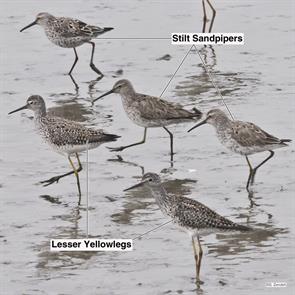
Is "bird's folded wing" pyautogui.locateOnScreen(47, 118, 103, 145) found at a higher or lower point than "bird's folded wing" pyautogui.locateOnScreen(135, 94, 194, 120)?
higher

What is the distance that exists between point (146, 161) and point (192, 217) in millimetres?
4418

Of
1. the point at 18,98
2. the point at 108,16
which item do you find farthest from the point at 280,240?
the point at 108,16

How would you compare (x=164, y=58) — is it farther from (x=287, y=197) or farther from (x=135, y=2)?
(x=287, y=197)

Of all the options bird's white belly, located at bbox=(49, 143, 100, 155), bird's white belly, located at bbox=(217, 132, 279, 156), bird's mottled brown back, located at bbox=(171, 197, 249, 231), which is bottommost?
bird's white belly, located at bbox=(49, 143, 100, 155)

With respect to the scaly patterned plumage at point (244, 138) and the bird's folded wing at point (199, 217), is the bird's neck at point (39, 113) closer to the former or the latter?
the scaly patterned plumage at point (244, 138)

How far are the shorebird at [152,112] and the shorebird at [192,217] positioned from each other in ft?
13.5

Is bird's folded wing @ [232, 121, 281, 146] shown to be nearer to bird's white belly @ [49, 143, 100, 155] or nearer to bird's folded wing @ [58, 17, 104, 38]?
bird's white belly @ [49, 143, 100, 155]

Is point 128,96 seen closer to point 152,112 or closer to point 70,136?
point 152,112

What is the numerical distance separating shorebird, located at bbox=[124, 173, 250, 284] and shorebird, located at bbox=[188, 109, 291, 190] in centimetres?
265

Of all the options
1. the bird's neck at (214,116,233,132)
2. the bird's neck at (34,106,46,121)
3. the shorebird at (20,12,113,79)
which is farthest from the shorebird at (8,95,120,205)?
the shorebird at (20,12,113,79)

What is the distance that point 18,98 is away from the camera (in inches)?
901

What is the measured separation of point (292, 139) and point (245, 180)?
213cm

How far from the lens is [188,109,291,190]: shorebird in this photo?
1800 cm

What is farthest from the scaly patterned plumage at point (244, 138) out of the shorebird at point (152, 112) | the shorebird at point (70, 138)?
the shorebird at point (70, 138)
